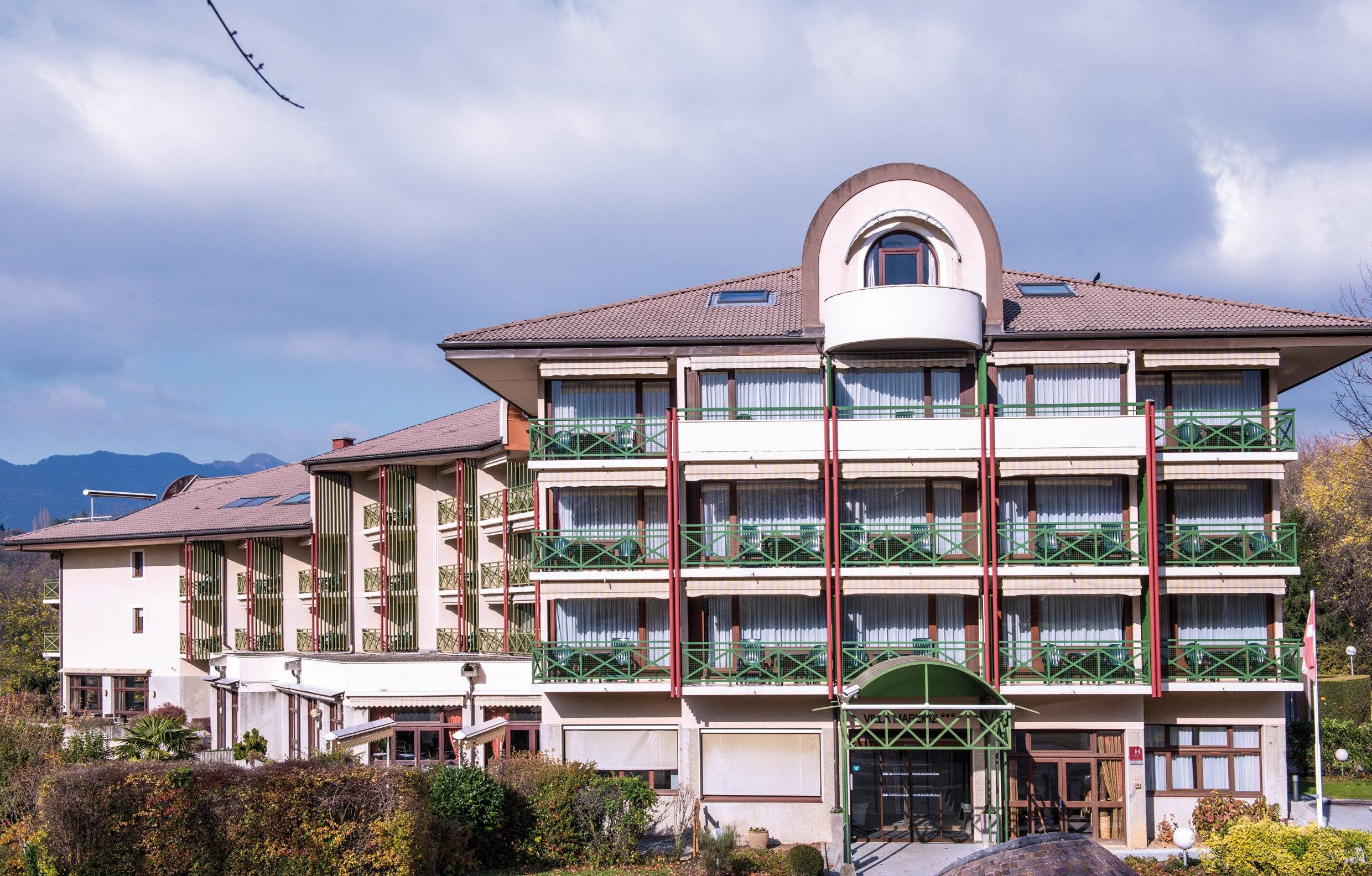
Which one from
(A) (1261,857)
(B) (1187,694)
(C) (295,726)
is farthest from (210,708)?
(A) (1261,857)

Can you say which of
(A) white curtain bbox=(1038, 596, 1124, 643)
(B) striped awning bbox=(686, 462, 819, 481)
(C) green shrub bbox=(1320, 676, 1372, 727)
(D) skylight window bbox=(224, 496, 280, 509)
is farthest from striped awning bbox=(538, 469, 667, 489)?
(D) skylight window bbox=(224, 496, 280, 509)

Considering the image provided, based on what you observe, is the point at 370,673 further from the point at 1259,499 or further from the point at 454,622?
the point at 1259,499

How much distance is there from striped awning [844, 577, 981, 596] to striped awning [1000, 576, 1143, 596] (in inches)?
31.3

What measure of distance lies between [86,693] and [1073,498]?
1689 inches

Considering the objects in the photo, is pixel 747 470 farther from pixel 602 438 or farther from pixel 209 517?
pixel 209 517

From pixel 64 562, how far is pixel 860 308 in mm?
40575

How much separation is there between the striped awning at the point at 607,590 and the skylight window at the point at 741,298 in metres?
7.47

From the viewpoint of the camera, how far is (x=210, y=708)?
46.8 m

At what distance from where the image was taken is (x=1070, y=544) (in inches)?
1099

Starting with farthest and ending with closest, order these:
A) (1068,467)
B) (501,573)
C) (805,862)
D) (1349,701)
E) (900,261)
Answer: (1349,701) < (501,573) < (900,261) < (1068,467) < (805,862)

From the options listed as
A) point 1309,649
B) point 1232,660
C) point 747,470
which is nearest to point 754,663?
point 747,470

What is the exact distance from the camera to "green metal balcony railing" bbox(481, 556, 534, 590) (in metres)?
36.8

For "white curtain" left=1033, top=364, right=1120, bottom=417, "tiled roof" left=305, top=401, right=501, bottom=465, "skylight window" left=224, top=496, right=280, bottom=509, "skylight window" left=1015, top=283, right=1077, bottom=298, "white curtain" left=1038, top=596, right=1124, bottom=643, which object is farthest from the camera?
"skylight window" left=224, top=496, right=280, bottom=509

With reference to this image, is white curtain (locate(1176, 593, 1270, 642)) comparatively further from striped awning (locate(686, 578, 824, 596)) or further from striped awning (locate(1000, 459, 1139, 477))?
striped awning (locate(686, 578, 824, 596))
